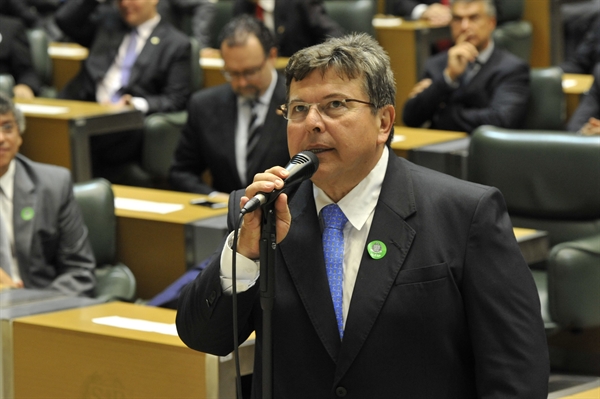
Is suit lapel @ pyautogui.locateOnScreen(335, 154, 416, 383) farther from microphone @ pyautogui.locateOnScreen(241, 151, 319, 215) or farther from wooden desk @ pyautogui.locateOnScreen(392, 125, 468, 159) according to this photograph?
wooden desk @ pyautogui.locateOnScreen(392, 125, 468, 159)

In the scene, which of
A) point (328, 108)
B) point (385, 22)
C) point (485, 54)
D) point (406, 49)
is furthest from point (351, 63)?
point (385, 22)

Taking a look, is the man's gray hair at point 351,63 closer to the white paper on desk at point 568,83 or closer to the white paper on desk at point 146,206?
the white paper on desk at point 146,206

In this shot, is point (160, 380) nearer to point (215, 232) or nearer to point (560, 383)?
point (215, 232)

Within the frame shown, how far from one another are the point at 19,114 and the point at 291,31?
8.92 ft

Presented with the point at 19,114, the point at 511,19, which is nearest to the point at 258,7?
the point at 511,19

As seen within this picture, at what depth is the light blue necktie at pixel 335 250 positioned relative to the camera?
1.69 meters

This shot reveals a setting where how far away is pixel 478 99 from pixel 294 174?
3.16 metres

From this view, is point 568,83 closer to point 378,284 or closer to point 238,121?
point 238,121

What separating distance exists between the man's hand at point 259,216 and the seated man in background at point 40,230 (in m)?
1.76

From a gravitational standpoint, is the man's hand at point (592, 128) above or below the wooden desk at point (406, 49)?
below

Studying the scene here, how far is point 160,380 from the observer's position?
2.13 meters

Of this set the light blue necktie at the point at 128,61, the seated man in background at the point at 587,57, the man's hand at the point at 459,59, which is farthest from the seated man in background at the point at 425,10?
the light blue necktie at the point at 128,61

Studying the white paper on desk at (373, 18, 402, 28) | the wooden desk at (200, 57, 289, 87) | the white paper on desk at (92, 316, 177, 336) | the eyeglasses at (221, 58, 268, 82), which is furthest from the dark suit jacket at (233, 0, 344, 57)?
the white paper on desk at (92, 316, 177, 336)

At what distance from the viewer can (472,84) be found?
14.9 ft
